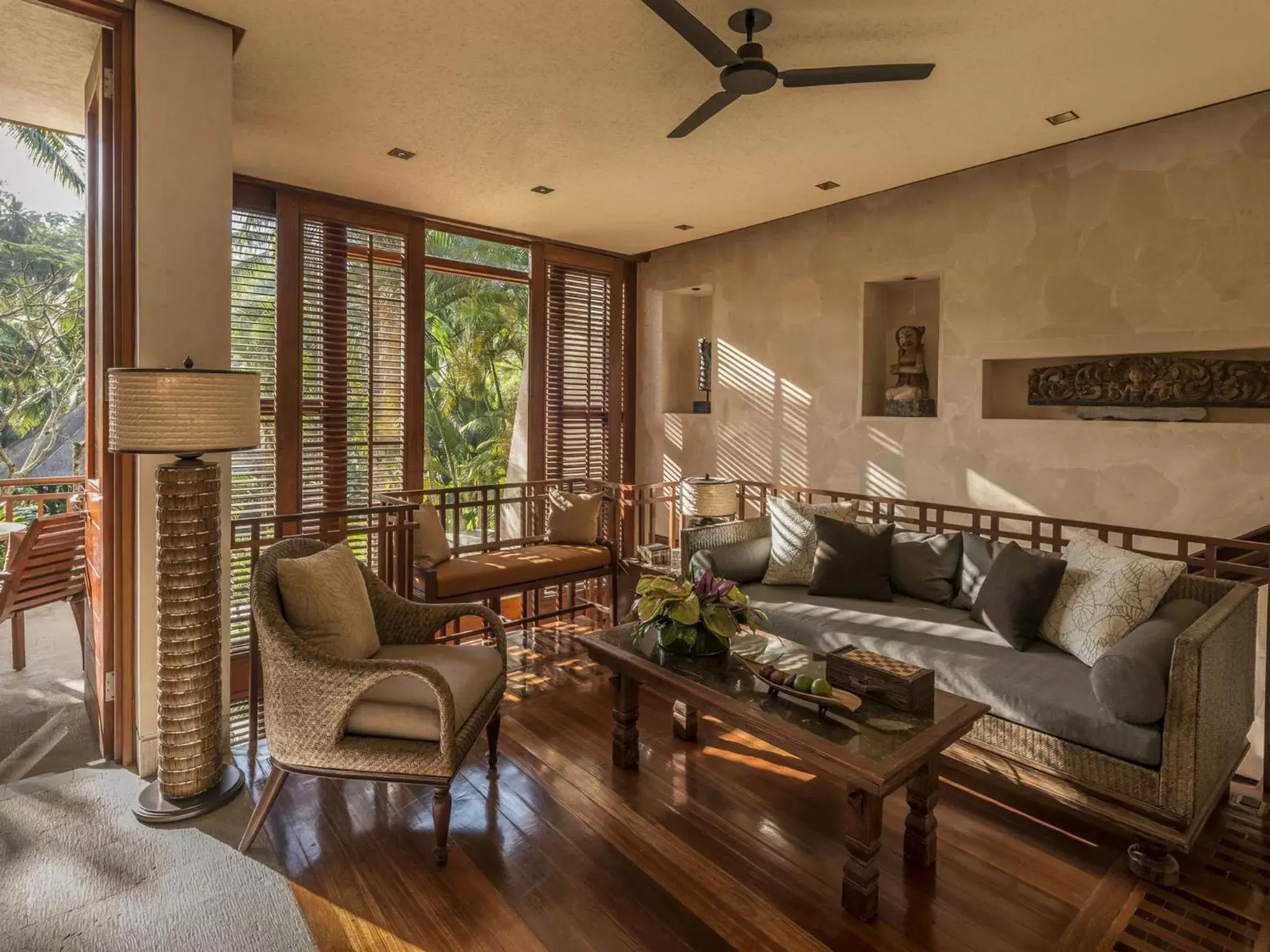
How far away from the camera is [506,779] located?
2773 mm

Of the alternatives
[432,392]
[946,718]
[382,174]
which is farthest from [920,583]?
[432,392]

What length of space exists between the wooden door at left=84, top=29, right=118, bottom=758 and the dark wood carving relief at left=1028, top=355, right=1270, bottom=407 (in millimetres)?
4628

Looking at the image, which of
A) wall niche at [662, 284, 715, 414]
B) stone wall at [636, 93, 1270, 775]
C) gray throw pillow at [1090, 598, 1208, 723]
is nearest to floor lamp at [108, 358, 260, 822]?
gray throw pillow at [1090, 598, 1208, 723]

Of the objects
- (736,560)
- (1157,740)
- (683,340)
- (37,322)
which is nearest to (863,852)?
(1157,740)

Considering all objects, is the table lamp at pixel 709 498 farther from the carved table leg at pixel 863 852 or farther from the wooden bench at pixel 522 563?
the carved table leg at pixel 863 852

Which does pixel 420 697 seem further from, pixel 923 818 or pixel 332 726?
pixel 923 818

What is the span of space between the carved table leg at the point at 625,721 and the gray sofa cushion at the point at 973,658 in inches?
37.3

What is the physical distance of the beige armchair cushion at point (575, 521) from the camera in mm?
4797

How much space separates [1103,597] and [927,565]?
0.92m

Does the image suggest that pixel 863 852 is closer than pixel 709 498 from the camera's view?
Yes

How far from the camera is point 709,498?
4.48m

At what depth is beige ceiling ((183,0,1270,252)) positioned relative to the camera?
2580 mm

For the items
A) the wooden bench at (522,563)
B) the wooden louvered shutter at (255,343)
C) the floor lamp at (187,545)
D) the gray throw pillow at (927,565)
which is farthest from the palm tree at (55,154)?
the gray throw pillow at (927,565)

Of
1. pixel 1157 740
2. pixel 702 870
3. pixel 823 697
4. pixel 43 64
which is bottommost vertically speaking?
pixel 702 870
